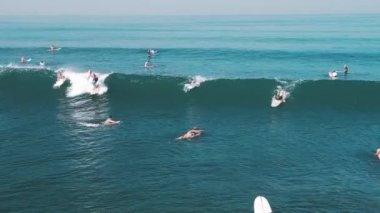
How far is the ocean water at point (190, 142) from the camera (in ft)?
74.0

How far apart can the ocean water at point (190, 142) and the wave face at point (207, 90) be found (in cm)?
11

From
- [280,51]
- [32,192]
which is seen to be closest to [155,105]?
[32,192]

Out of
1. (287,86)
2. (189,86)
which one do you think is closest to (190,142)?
(189,86)

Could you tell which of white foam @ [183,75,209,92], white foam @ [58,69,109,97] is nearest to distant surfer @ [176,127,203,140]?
white foam @ [183,75,209,92]

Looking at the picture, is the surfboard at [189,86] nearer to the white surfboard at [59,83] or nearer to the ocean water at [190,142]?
the ocean water at [190,142]

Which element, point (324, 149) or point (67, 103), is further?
point (67, 103)

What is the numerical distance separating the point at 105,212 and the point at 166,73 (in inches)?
1406

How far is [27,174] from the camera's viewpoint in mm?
25172

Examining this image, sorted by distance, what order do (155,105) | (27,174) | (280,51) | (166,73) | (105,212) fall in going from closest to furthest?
(105,212) < (27,174) < (155,105) < (166,73) < (280,51)

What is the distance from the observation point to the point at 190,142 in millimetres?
30562

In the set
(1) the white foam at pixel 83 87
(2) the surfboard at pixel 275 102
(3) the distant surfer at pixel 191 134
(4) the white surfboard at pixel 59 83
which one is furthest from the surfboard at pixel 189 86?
(3) the distant surfer at pixel 191 134

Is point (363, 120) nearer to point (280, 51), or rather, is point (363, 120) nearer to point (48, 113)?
point (48, 113)

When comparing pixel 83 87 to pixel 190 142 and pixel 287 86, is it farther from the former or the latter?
pixel 287 86

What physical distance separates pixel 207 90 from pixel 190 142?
15.5m
